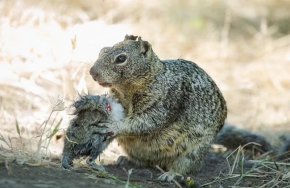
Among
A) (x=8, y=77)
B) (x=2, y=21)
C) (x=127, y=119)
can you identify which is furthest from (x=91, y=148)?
(x=2, y=21)

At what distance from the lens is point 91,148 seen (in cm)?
668

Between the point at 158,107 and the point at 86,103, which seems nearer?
the point at 86,103

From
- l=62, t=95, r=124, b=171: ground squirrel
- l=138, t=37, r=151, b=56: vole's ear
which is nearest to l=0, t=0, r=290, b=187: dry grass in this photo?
l=62, t=95, r=124, b=171: ground squirrel

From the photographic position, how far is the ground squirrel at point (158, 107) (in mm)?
7066

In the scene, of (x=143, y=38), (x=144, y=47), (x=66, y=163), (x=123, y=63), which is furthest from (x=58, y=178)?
(x=143, y=38)

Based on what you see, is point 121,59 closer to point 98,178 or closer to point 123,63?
point 123,63

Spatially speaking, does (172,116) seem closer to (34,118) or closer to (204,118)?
(204,118)

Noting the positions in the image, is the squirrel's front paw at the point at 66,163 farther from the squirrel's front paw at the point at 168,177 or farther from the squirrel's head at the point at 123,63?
the squirrel's front paw at the point at 168,177

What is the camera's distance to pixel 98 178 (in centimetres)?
608

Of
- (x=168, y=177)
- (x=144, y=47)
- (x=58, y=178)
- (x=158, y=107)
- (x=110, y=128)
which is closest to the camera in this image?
(x=58, y=178)

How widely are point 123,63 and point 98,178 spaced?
4.62ft

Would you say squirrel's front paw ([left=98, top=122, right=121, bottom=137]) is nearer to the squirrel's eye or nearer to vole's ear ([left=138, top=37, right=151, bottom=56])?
the squirrel's eye

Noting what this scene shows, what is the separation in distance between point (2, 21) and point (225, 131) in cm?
359

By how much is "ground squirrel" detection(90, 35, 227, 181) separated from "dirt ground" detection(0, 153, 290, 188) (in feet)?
0.62
